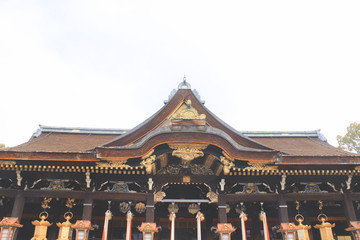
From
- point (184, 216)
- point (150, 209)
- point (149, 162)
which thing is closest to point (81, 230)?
point (150, 209)

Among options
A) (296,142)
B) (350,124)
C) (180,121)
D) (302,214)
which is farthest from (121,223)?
(350,124)

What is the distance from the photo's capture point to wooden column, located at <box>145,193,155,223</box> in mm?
10297

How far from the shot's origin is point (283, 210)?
10766 mm

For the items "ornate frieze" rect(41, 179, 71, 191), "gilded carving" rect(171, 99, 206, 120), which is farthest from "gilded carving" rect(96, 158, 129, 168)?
"gilded carving" rect(171, 99, 206, 120)

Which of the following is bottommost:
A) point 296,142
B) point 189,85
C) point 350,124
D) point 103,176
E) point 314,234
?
point 314,234

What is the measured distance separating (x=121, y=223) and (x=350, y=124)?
81.4 ft

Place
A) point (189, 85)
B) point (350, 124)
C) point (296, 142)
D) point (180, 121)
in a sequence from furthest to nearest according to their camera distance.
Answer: point (350, 124), point (296, 142), point (189, 85), point (180, 121)

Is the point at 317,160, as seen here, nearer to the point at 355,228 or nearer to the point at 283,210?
the point at 283,210

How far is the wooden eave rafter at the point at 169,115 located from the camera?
36.4 ft

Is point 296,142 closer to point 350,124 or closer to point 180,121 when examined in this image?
point 180,121

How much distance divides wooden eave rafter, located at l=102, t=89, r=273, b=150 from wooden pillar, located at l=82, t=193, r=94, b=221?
2232 millimetres

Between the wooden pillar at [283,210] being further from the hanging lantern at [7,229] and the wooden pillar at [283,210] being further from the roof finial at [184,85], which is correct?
the hanging lantern at [7,229]

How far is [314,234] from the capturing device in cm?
1300

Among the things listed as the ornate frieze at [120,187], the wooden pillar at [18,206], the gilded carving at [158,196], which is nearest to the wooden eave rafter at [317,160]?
the gilded carving at [158,196]
